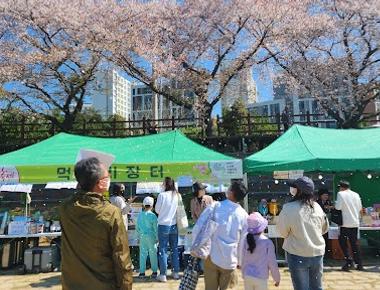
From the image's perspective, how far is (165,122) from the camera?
24.3 m

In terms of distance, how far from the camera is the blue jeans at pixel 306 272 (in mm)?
3812

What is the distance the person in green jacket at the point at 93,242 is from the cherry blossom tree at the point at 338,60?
1823cm

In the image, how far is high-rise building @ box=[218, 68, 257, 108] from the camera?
21.0 meters

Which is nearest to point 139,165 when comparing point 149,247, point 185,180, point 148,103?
point 185,180

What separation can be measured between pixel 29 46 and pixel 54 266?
14.5 m

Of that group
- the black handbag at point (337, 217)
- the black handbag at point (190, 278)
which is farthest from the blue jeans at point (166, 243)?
the black handbag at point (337, 217)

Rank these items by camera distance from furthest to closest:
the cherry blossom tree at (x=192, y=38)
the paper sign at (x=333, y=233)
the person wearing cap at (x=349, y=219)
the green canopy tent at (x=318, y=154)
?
the cherry blossom tree at (x=192, y=38), the paper sign at (x=333, y=233), the green canopy tent at (x=318, y=154), the person wearing cap at (x=349, y=219)

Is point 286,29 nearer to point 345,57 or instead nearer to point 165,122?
point 345,57

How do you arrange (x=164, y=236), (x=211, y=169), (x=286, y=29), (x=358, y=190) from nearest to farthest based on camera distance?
(x=164, y=236)
(x=211, y=169)
(x=358, y=190)
(x=286, y=29)

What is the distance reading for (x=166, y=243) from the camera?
6949mm

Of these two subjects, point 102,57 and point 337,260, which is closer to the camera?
point 337,260

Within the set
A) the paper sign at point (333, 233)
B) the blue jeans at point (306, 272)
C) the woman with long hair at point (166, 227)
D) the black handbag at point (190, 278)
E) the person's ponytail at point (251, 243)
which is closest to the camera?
the blue jeans at point (306, 272)

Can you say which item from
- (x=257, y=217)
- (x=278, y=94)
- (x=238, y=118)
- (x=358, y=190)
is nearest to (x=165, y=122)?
(x=238, y=118)

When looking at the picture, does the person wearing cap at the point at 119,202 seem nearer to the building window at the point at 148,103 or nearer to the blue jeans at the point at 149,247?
the blue jeans at the point at 149,247
